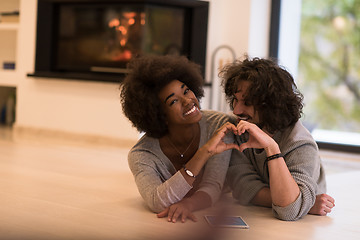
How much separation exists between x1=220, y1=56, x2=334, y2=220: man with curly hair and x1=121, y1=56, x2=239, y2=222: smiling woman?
13 centimetres

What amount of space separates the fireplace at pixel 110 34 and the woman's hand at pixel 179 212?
2.51 meters

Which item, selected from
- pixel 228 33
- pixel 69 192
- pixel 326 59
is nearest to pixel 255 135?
pixel 69 192

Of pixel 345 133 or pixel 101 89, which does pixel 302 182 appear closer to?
pixel 101 89

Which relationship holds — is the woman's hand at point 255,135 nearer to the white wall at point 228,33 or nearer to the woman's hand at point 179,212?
the woman's hand at point 179,212

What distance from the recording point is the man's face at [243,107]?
2.14 metres

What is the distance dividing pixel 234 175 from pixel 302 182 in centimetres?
36

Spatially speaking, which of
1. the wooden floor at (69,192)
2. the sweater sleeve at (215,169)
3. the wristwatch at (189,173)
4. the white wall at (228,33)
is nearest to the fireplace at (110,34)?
the white wall at (228,33)

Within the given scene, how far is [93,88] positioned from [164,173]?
261 cm

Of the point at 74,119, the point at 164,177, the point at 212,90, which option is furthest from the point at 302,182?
the point at 74,119

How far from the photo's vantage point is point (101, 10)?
4.75 m

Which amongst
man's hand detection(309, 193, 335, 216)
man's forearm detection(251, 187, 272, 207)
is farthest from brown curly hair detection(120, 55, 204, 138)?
man's hand detection(309, 193, 335, 216)

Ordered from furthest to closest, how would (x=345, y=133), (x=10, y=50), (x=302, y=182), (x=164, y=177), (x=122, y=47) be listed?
(x=10, y=50) < (x=345, y=133) < (x=122, y=47) < (x=164, y=177) < (x=302, y=182)

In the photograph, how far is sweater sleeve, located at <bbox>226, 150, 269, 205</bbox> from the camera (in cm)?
229

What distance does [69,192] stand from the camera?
2.60 m
